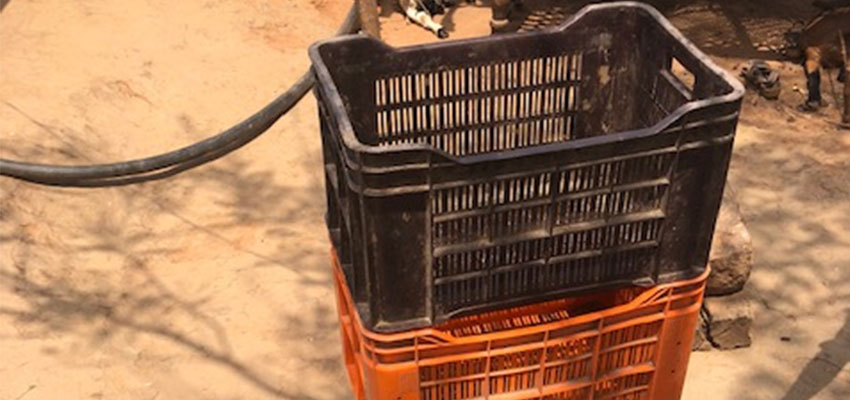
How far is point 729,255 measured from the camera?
3.99 meters

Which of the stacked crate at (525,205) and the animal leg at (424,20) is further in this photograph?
the animal leg at (424,20)

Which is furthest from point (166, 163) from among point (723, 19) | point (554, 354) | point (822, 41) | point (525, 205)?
point (723, 19)

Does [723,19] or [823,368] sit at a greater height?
[723,19]

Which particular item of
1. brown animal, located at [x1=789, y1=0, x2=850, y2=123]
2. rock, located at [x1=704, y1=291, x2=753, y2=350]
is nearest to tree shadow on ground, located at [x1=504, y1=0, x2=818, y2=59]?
brown animal, located at [x1=789, y1=0, x2=850, y2=123]

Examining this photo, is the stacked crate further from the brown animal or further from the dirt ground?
the brown animal

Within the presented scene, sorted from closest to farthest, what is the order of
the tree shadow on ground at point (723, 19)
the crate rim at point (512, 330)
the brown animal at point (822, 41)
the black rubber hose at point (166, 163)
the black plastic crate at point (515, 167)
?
the black plastic crate at point (515, 167), the crate rim at point (512, 330), the black rubber hose at point (166, 163), the brown animal at point (822, 41), the tree shadow on ground at point (723, 19)

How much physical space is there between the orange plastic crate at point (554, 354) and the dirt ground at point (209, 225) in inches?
46.1

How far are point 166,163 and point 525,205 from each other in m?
3.54

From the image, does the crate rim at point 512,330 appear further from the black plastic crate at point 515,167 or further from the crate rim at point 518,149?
the crate rim at point 518,149

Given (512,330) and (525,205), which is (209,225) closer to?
(512,330)

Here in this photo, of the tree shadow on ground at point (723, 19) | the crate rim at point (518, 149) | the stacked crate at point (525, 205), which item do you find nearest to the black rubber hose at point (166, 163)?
the tree shadow on ground at point (723, 19)

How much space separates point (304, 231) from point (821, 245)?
111 inches

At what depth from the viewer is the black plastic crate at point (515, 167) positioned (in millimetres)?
2412

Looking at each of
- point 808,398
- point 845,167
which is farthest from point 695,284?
point 845,167
